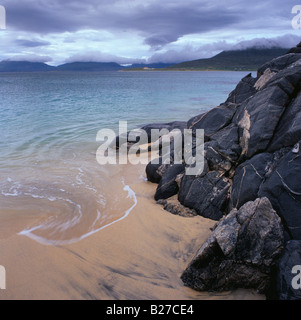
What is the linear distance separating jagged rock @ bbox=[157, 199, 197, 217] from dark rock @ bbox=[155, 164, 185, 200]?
322 mm

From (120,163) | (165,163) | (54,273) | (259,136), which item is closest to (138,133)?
(120,163)

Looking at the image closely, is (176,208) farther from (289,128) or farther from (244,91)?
(244,91)

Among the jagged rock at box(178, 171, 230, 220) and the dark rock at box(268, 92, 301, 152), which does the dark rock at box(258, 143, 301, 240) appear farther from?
the jagged rock at box(178, 171, 230, 220)

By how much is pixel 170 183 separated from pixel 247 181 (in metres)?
2.71

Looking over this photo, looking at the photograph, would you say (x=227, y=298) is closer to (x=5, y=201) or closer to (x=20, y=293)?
(x=20, y=293)

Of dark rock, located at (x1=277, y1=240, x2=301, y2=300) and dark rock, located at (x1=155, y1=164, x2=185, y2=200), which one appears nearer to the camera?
dark rock, located at (x1=277, y1=240, x2=301, y2=300)

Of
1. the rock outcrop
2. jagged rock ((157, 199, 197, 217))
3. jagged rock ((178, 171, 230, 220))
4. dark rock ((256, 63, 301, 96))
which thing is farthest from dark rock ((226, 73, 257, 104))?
jagged rock ((157, 199, 197, 217))

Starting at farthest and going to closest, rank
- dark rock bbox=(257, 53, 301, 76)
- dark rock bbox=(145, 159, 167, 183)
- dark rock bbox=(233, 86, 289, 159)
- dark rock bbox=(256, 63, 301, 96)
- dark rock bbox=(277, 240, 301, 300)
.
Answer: dark rock bbox=(145, 159, 167, 183)
dark rock bbox=(257, 53, 301, 76)
dark rock bbox=(256, 63, 301, 96)
dark rock bbox=(233, 86, 289, 159)
dark rock bbox=(277, 240, 301, 300)

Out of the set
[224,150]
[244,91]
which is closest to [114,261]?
[224,150]

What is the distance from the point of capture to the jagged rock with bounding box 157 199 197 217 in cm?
740

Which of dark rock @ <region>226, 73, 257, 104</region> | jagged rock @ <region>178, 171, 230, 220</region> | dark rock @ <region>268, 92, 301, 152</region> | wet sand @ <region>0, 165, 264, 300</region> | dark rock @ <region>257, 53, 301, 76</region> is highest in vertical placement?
dark rock @ <region>257, 53, 301, 76</region>

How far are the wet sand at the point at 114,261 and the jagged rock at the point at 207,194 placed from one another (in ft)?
1.33

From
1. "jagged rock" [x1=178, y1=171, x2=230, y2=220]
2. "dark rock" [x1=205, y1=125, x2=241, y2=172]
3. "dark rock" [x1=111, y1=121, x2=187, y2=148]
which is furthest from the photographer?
"dark rock" [x1=111, y1=121, x2=187, y2=148]

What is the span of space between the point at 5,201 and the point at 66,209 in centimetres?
224
